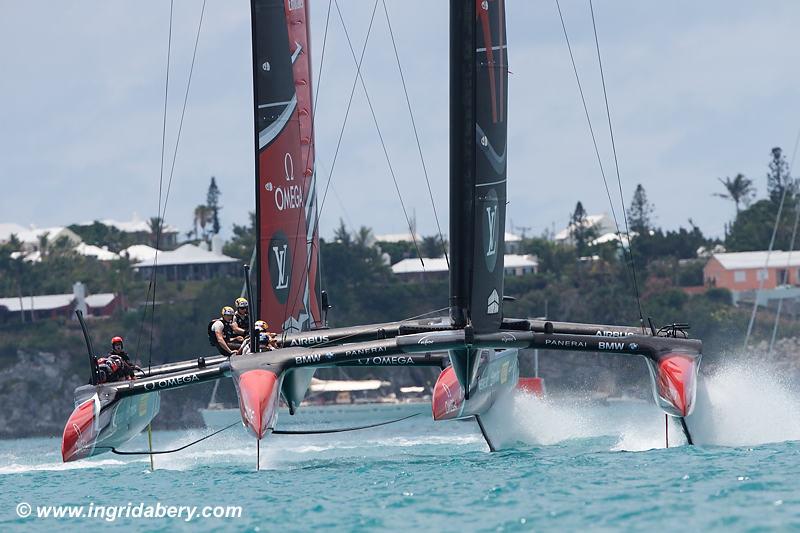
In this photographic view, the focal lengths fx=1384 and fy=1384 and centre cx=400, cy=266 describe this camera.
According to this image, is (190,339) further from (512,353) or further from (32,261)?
(512,353)

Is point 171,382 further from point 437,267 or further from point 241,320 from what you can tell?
point 437,267

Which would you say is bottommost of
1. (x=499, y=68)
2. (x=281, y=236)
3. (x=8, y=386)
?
(x=8, y=386)

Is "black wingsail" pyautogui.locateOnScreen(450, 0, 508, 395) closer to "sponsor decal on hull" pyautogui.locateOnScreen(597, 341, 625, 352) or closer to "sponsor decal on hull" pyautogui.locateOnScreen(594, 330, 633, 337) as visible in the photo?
"sponsor decal on hull" pyautogui.locateOnScreen(597, 341, 625, 352)

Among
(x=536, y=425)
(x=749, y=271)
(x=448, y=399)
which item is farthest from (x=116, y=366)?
(x=749, y=271)

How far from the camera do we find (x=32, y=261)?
65.2m

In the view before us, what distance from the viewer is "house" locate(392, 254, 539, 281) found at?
68.3 meters

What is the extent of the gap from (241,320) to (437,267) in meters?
52.3

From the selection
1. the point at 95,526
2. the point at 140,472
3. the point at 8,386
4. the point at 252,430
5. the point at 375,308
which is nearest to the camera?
the point at 95,526

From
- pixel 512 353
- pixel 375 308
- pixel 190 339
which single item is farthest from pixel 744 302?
pixel 512 353

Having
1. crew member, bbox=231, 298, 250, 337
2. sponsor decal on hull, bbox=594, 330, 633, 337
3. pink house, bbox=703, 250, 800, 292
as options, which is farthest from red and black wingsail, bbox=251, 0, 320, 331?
pink house, bbox=703, 250, 800, 292

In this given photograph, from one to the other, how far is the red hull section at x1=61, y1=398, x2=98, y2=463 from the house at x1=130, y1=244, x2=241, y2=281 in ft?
174

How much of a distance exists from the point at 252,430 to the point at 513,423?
4.19 m

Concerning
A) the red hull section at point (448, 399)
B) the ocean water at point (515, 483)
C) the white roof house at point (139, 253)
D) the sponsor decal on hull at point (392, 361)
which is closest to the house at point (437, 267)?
the white roof house at point (139, 253)

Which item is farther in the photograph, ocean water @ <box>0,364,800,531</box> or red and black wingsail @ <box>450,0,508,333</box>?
red and black wingsail @ <box>450,0,508,333</box>
